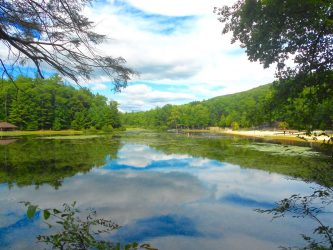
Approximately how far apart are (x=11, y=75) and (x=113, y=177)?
10.3m

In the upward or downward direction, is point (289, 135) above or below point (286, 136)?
above

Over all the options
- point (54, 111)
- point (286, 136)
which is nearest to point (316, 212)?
point (286, 136)

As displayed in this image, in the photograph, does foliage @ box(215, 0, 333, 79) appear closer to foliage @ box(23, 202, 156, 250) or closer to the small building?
foliage @ box(23, 202, 156, 250)

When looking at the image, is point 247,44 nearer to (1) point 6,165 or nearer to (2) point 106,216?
(2) point 106,216

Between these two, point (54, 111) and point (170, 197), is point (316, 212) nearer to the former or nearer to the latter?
point (170, 197)

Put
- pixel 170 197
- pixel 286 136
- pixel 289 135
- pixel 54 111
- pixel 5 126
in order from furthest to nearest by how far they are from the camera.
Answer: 1. pixel 54 111
2. pixel 5 126
3. pixel 286 136
4. pixel 289 135
5. pixel 170 197

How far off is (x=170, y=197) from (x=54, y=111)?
56.0 meters

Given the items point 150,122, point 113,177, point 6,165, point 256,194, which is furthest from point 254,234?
point 150,122

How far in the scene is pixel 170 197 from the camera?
10.4m

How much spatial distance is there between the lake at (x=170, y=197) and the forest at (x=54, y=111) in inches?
1458

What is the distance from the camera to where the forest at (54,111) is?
53969 mm

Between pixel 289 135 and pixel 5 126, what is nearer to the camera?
pixel 289 135

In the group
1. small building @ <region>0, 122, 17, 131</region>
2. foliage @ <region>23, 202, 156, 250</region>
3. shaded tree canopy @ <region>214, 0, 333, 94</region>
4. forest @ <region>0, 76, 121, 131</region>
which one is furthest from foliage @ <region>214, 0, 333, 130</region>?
small building @ <region>0, 122, 17, 131</region>

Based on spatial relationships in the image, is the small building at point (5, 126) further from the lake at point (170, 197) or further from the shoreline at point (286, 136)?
the shoreline at point (286, 136)
